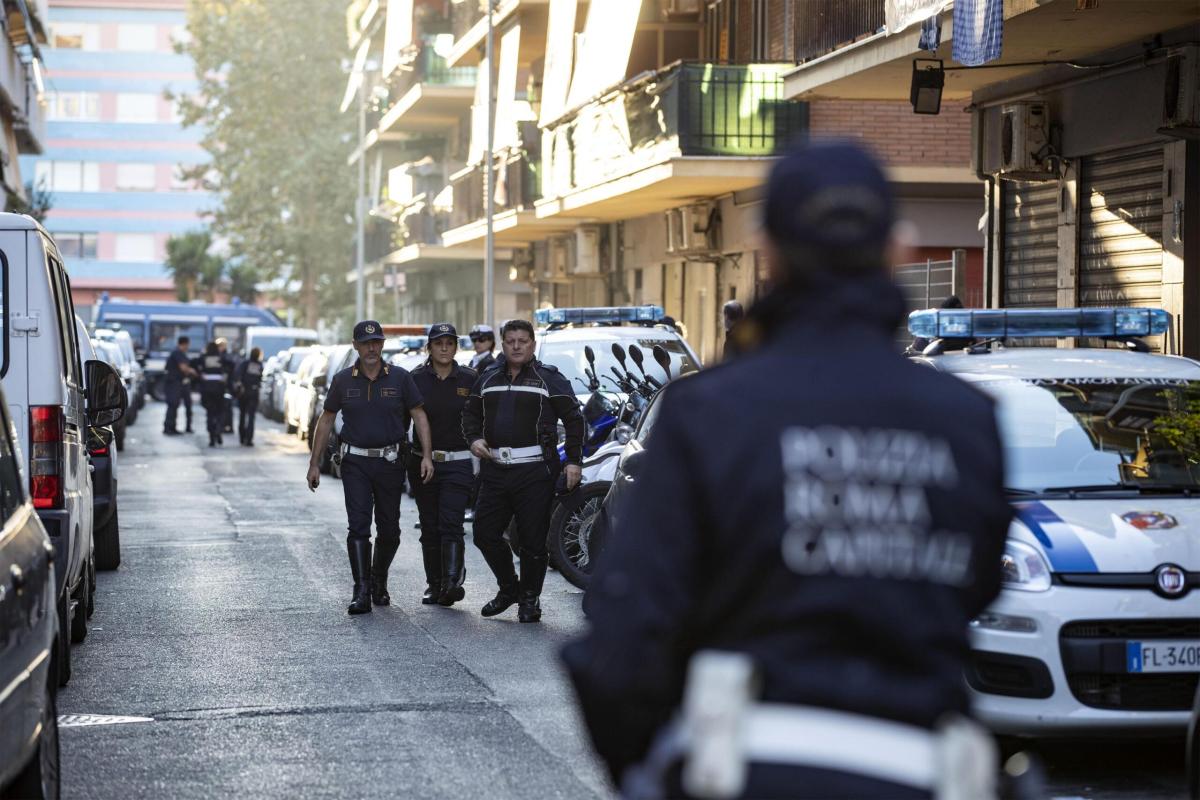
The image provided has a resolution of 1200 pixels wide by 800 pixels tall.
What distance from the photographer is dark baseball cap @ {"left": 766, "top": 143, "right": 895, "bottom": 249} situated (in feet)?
9.64

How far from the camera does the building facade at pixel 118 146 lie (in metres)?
100

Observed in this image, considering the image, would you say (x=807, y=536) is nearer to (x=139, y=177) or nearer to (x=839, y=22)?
(x=839, y=22)

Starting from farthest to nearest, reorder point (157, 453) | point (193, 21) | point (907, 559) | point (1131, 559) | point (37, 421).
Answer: point (193, 21), point (157, 453), point (37, 421), point (1131, 559), point (907, 559)

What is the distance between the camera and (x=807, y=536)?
2.90 meters

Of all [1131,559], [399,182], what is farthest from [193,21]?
[1131,559]

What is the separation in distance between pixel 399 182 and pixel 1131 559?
4644 centimetres

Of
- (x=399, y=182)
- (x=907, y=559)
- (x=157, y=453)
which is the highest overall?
(x=399, y=182)

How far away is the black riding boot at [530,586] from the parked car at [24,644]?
541 centimetres

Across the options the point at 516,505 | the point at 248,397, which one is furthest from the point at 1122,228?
the point at 248,397

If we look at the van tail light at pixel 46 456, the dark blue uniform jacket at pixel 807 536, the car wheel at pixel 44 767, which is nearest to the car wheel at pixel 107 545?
the van tail light at pixel 46 456

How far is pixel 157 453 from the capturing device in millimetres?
32031

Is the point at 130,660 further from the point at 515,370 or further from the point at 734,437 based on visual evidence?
the point at 734,437

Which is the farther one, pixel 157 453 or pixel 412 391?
pixel 157 453

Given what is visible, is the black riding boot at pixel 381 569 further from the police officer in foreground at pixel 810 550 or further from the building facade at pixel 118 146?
the building facade at pixel 118 146
